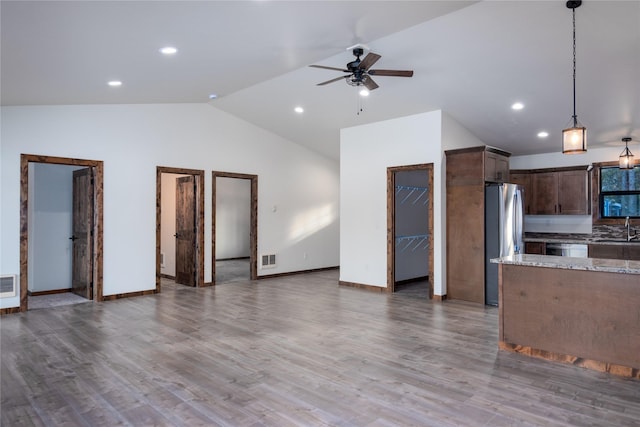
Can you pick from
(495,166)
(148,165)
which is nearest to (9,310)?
(148,165)

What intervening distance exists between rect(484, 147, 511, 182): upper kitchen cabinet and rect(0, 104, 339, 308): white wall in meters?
4.05

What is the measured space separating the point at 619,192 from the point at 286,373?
679cm

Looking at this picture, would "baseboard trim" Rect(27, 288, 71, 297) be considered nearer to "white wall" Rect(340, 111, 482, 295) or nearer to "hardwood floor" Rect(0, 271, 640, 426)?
"hardwood floor" Rect(0, 271, 640, 426)

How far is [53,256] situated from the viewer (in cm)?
663

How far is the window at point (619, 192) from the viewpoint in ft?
23.2

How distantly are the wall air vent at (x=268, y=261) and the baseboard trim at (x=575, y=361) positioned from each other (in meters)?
5.19

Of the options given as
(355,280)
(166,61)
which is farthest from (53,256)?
(355,280)

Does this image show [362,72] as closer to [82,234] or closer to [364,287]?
[364,287]

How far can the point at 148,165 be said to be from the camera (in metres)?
6.72

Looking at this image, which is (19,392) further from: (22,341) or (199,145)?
(199,145)

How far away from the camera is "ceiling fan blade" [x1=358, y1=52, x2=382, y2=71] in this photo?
3.90 metres

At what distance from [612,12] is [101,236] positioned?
6537mm

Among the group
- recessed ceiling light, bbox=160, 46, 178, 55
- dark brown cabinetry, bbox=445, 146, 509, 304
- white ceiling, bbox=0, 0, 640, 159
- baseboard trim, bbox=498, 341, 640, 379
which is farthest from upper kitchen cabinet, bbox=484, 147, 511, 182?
recessed ceiling light, bbox=160, 46, 178, 55

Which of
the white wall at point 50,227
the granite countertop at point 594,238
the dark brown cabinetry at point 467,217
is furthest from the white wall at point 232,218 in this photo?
the granite countertop at point 594,238
